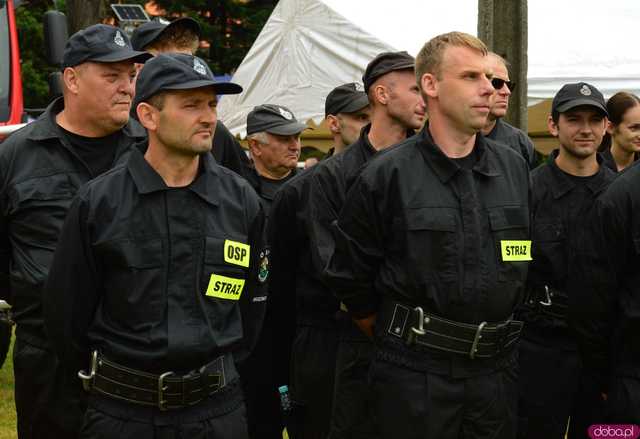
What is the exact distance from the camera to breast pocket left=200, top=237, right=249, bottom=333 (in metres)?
4.17

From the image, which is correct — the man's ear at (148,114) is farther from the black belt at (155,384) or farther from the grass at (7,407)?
the grass at (7,407)

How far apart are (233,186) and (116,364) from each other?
0.84 m

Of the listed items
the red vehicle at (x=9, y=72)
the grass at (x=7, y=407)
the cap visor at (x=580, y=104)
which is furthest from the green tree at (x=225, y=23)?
the cap visor at (x=580, y=104)

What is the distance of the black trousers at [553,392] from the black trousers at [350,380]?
1.13 meters

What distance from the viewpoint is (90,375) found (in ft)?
13.9

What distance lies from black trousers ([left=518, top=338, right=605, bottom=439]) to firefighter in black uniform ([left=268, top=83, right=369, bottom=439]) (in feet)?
3.55

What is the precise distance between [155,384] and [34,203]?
4.44 ft

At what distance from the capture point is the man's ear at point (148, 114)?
171 inches

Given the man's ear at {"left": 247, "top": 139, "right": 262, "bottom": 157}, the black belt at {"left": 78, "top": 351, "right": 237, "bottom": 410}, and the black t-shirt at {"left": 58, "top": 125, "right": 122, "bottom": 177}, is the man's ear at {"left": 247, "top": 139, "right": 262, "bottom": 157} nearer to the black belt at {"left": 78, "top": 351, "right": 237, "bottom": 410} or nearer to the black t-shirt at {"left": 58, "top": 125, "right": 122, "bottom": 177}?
the black t-shirt at {"left": 58, "top": 125, "right": 122, "bottom": 177}

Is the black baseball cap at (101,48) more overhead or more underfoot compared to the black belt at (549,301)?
more overhead

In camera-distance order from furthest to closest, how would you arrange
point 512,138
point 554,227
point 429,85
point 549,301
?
1. point 512,138
2. point 554,227
3. point 549,301
4. point 429,85

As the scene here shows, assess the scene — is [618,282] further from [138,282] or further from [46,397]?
[46,397]

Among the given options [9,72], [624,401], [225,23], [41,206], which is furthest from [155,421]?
[225,23]

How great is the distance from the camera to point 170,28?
6.38m
